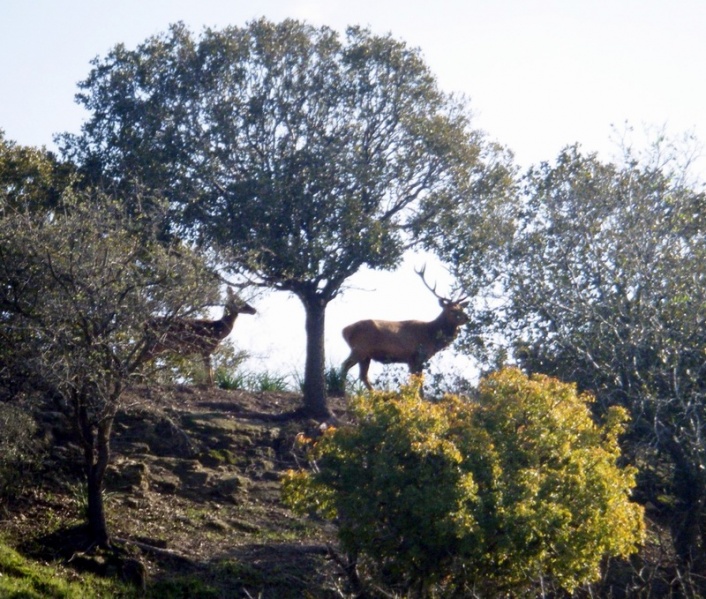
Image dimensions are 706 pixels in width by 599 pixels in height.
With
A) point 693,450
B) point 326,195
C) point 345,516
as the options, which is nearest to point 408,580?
point 345,516

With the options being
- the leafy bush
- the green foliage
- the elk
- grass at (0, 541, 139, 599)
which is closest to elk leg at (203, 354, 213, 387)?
the elk

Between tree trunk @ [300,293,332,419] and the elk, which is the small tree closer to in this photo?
the elk

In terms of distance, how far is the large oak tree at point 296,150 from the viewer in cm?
1510

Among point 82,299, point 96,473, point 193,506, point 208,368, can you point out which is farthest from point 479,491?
point 208,368

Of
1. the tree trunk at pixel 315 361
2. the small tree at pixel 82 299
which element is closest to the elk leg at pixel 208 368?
the small tree at pixel 82 299

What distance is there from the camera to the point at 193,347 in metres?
11.7

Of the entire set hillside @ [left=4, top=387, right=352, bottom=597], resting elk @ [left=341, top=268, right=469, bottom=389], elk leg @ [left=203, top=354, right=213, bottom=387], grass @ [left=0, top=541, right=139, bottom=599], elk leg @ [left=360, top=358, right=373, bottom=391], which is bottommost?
grass @ [left=0, top=541, right=139, bottom=599]

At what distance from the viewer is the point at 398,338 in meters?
17.6

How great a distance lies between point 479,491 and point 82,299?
4423 millimetres

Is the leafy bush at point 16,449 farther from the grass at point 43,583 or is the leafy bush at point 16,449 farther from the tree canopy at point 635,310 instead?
the tree canopy at point 635,310

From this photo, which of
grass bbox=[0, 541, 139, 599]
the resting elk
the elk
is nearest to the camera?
grass bbox=[0, 541, 139, 599]

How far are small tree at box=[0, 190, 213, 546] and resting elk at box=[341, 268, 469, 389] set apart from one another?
6.68m

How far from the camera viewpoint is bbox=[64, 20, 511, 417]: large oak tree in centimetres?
1510

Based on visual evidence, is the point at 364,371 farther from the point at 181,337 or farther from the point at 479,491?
the point at 479,491
